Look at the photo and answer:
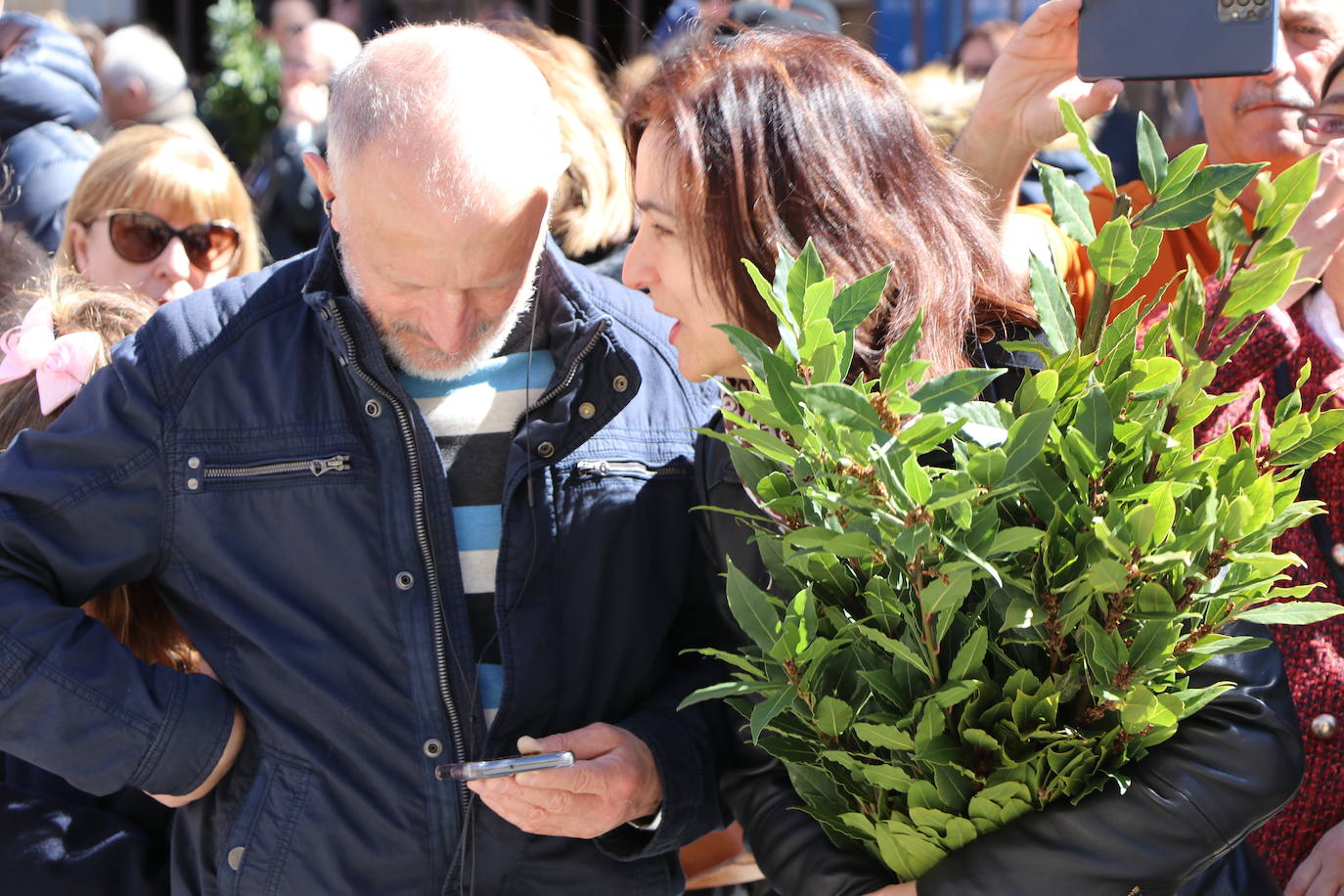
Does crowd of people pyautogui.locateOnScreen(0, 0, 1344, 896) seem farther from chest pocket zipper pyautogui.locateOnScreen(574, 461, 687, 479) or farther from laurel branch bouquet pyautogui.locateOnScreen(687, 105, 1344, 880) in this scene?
laurel branch bouquet pyautogui.locateOnScreen(687, 105, 1344, 880)

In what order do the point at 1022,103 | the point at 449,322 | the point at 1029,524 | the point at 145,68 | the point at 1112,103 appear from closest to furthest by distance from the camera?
the point at 1029,524 < the point at 449,322 < the point at 1112,103 < the point at 1022,103 < the point at 145,68

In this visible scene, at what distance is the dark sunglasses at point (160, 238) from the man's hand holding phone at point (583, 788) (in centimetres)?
140

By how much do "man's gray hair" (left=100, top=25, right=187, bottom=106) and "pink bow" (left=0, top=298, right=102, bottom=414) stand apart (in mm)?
3047

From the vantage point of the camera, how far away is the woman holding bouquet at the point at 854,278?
1.32 meters

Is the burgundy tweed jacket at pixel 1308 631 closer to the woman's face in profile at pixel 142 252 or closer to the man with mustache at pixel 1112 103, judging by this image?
the man with mustache at pixel 1112 103

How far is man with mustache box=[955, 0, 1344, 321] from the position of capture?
1.90 meters

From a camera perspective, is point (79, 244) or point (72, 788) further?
point (79, 244)

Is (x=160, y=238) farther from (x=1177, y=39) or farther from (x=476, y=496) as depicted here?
(x=1177, y=39)

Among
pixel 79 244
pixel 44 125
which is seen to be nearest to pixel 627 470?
pixel 79 244

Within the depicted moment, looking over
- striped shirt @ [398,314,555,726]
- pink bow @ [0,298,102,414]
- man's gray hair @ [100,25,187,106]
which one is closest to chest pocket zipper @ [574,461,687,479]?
striped shirt @ [398,314,555,726]

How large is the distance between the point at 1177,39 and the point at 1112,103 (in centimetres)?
19

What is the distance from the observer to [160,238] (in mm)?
2611

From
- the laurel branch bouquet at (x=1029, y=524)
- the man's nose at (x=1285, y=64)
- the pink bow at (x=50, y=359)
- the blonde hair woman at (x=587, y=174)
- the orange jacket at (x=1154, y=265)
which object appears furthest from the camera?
the blonde hair woman at (x=587, y=174)

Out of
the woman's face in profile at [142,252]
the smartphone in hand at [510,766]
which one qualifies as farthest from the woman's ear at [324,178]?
the woman's face in profile at [142,252]
